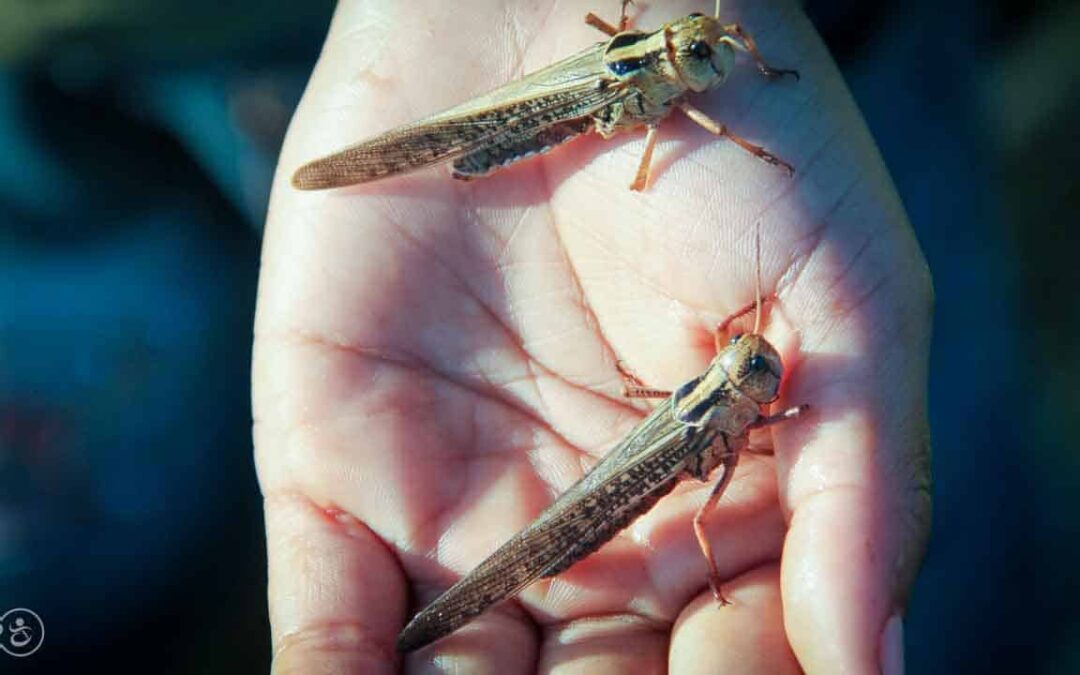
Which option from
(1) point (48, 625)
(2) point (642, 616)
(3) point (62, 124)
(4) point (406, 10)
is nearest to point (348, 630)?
(2) point (642, 616)

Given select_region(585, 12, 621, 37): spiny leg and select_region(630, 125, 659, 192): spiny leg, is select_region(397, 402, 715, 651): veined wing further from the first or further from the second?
select_region(585, 12, 621, 37): spiny leg

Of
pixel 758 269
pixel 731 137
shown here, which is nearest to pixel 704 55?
pixel 731 137

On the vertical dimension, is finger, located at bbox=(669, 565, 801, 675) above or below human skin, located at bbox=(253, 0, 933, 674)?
below

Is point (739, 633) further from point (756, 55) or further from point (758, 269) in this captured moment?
point (756, 55)

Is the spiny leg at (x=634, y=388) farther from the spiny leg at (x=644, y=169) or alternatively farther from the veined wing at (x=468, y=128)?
the veined wing at (x=468, y=128)

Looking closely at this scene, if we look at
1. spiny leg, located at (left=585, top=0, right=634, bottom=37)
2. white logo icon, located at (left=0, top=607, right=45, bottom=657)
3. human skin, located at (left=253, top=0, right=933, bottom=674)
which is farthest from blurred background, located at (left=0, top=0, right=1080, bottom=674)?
spiny leg, located at (left=585, top=0, right=634, bottom=37)

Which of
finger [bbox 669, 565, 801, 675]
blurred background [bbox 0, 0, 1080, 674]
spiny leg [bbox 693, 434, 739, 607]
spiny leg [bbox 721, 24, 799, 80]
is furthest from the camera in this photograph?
blurred background [bbox 0, 0, 1080, 674]

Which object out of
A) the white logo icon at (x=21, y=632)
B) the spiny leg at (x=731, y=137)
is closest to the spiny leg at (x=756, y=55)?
the spiny leg at (x=731, y=137)
